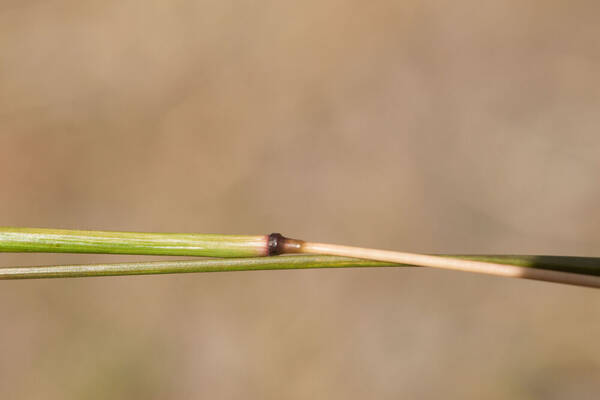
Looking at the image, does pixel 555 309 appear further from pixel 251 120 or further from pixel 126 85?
pixel 126 85

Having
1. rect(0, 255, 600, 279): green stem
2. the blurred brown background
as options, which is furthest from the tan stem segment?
the blurred brown background

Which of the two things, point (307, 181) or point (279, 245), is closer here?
point (279, 245)

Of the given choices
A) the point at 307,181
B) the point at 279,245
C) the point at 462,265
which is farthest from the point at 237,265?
the point at 307,181

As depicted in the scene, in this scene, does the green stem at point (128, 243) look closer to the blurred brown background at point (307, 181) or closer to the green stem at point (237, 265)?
the green stem at point (237, 265)

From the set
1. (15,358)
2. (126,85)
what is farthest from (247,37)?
(15,358)

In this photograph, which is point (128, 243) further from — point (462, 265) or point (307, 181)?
point (307, 181)

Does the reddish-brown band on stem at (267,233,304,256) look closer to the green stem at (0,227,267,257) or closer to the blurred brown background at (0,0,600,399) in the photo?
the green stem at (0,227,267,257)
